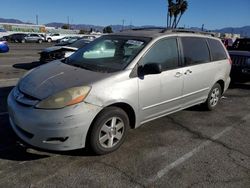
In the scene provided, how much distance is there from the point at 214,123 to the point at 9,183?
153 inches

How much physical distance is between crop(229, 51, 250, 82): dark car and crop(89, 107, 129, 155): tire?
6219 millimetres

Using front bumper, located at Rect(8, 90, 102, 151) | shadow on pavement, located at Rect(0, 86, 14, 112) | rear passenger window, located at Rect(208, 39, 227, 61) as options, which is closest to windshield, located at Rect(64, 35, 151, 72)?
front bumper, located at Rect(8, 90, 102, 151)

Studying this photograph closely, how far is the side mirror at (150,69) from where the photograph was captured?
4.16 metres

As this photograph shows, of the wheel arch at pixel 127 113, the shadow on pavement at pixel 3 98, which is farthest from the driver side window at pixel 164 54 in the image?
the shadow on pavement at pixel 3 98

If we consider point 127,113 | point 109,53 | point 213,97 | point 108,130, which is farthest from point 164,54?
point 213,97

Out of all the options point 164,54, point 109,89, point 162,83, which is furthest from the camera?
point 164,54

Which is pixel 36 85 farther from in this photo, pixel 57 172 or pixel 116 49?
pixel 116 49

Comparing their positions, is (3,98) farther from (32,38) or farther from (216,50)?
(32,38)

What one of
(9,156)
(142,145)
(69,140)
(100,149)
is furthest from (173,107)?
(9,156)

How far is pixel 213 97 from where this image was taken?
621cm

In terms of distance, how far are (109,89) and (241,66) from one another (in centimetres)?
661

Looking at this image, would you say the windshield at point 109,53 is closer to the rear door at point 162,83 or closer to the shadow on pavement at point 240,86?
the rear door at point 162,83

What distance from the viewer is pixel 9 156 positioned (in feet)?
12.3

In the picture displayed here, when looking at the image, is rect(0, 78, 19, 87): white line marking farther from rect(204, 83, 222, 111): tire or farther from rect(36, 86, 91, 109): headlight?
rect(204, 83, 222, 111): tire
